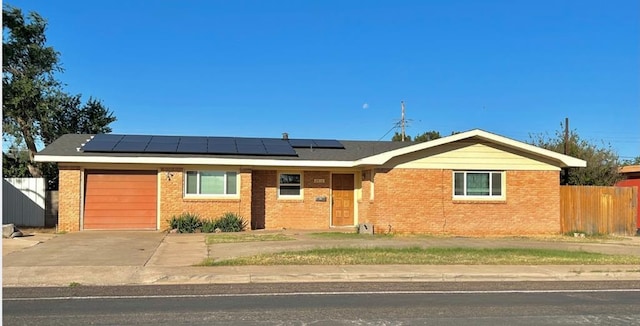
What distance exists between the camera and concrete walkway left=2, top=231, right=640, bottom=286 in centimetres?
1079

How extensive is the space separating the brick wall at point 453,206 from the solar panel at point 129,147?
8.41 m

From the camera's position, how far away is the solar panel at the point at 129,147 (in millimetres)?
19953

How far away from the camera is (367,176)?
21188 millimetres

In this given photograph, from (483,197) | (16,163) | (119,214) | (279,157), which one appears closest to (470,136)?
(483,197)

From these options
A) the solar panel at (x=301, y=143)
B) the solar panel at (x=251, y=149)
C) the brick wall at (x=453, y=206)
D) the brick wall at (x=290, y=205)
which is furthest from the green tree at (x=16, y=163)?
the brick wall at (x=453, y=206)

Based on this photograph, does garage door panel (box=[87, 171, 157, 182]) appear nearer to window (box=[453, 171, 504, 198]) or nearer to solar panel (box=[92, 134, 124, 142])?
solar panel (box=[92, 134, 124, 142])

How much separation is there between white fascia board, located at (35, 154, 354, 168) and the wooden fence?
8.14m

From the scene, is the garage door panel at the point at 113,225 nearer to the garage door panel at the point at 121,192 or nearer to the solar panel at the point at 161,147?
the garage door panel at the point at 121,192

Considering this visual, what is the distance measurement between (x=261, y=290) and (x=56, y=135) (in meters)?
25.4

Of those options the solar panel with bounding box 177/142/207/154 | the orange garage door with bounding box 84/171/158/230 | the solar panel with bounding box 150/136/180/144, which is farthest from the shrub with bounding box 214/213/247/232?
the solar panel with bounding box 150/136/180/144

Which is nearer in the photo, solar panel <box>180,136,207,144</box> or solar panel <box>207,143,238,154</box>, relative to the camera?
solar panel <box>207,143,238,154</box>

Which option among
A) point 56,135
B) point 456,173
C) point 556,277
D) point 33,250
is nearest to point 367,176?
point 456,173

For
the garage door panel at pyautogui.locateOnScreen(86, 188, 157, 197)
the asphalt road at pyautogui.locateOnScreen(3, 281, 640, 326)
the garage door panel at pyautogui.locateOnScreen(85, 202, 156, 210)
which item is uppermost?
the garage door panel at pyautogui.locateOnScreen(86, 188, 157, 197)

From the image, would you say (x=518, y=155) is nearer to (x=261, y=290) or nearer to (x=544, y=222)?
(x=544, y=222)
